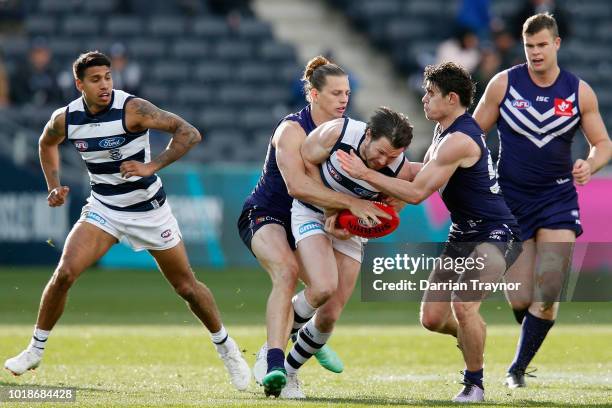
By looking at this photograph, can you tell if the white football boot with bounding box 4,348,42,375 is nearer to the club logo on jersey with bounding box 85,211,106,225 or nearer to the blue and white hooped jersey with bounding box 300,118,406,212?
the club logo on jersey with bounding box 85,211,106,225

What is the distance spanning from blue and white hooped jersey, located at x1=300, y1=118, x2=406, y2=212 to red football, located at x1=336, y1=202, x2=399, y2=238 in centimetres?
21

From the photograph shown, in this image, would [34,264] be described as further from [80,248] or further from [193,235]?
[80,248]

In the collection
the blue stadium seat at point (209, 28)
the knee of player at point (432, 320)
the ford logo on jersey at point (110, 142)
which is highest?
the ford logo on jersey at point (110, 142)

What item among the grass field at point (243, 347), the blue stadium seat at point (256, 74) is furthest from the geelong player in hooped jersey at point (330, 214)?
the blue stadium seat at point (256, 74)

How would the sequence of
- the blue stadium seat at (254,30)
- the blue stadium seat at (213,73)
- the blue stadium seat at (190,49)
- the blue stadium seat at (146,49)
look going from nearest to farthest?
the blue stadium seat at (213,73)
the blue stadium seat at (146,49)
the blue stadium seat at (190,49)
the blue stadium seat at (254,30)

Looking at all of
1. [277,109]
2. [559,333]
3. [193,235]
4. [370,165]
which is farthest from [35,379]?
[277,109]

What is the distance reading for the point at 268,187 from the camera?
916cm

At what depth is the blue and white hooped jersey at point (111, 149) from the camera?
9242 mm

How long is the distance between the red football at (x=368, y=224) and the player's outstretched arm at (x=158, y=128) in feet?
4.84

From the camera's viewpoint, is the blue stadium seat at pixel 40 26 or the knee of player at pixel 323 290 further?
the blue stadium seat at pixel 40 26

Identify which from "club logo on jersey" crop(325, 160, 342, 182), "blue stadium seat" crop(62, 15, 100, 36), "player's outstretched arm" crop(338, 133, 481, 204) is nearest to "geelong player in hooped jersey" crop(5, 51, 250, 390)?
"club logo on jersey" crop(325, 160, 342, 182)

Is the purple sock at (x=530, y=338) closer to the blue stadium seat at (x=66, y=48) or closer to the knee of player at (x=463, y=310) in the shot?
the knee of player at (x=463, y=310)

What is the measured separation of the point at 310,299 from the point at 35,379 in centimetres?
226

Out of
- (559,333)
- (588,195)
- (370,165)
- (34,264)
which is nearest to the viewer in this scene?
(370,165)
